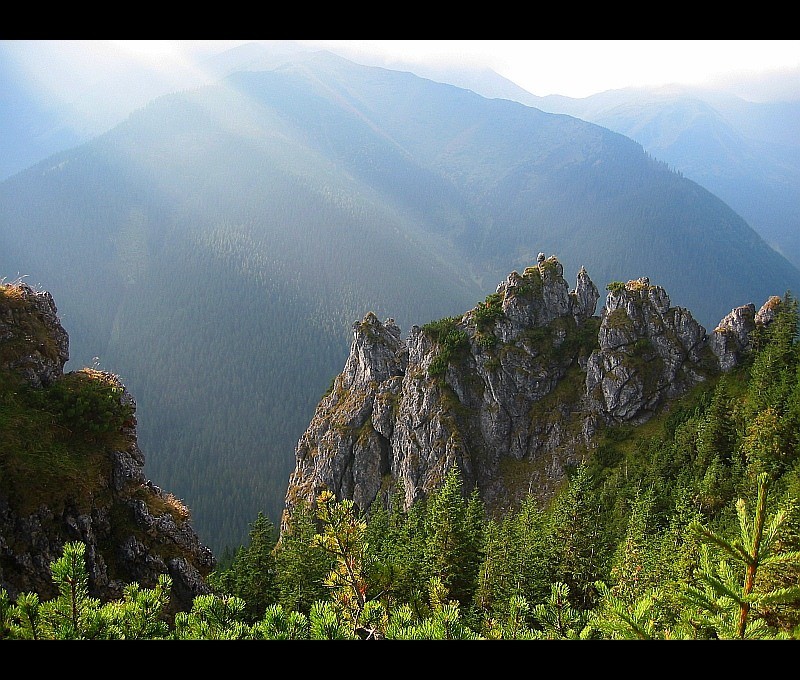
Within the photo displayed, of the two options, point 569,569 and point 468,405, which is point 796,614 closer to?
point 569,569

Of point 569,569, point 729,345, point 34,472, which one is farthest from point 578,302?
point 34,472

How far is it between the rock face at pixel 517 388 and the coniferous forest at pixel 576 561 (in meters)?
3.96

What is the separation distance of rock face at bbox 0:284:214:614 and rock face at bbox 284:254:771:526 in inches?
1677

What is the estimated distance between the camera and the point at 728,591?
646 centimetres

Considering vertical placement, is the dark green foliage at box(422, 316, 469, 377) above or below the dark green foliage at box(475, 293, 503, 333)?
below

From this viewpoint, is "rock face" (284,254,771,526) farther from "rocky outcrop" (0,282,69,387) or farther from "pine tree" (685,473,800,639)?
"pine tree" (685,473,800,639)

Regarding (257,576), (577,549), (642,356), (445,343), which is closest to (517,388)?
(445,343)

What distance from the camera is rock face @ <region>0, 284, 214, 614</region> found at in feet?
63.2

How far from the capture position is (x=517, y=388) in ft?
228

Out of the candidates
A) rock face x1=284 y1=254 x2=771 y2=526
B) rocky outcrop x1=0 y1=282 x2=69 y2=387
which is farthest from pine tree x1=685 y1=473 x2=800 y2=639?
rock face x1=284 y1=254 x2=771 y2=526

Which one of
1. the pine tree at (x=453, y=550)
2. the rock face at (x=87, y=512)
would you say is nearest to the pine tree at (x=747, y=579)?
the rock face at (x=87, y=512)

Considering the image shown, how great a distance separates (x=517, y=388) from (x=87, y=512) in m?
57.5

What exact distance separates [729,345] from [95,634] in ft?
224
